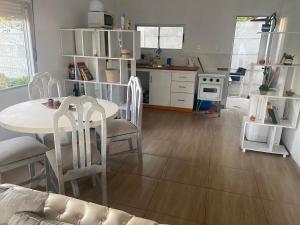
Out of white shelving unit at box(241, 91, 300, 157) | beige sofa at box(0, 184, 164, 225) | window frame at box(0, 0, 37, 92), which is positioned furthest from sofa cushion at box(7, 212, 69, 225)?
white shelving unit at box(241, 91, 300, 157)

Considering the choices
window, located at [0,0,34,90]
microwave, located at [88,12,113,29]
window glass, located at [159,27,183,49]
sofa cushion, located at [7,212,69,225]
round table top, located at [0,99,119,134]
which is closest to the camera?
sofa cushion, located at [7,212,69,225]

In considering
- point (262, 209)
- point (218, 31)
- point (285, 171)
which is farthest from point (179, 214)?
point (218, 31)

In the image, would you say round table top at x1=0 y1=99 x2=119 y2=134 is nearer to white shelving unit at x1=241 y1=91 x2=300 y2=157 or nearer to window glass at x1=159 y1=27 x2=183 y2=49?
white shelving unit at x1=241 y1=91 x2=300 y2=157

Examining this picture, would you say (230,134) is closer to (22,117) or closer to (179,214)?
(179,214)

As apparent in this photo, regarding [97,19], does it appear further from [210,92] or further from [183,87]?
[210,92]

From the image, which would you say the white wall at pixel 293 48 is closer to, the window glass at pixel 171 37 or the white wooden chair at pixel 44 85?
the window glass at pixel 171 37

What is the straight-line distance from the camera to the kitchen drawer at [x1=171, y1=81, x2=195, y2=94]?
4.72 m

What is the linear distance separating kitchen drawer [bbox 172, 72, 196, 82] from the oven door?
270mm

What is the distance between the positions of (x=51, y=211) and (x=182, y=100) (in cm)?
406

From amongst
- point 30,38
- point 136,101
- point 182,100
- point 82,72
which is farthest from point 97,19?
point 182,100

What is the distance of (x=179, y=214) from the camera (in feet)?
6.43

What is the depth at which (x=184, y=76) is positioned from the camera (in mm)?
4707

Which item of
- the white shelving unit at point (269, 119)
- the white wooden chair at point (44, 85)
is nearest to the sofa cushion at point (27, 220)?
the white wooden chair at point (44, 85)

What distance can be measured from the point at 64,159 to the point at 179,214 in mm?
1061
